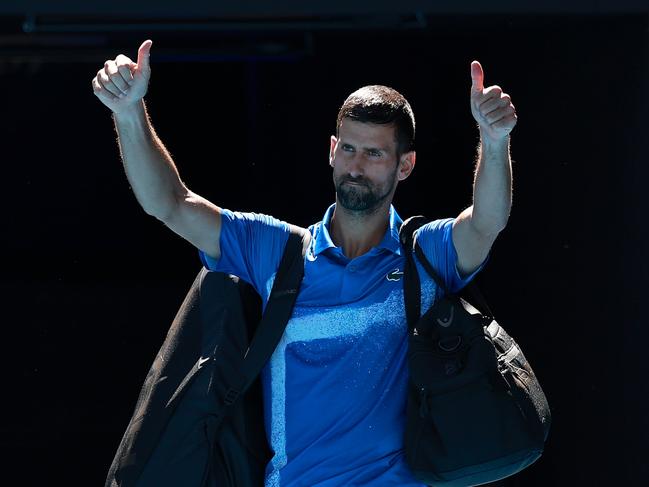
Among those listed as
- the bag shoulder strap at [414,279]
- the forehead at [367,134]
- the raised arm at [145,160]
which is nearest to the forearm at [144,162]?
the raised arm at [145,160]

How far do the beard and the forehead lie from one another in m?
0.08

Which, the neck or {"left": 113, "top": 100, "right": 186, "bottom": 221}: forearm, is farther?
the neck

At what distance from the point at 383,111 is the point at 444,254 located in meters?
0.35

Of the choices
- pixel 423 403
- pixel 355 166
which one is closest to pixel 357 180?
pixel 355 166

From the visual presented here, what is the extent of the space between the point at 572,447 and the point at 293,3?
72.0 inches

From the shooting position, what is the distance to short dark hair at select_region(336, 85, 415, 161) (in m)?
2.78

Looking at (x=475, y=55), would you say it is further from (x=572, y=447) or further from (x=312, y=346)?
(x=312, y=346)

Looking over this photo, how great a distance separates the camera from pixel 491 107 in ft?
8.27

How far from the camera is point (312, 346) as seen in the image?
8.82 feet

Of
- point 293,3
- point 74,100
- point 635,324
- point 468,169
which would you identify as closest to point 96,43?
point 74,100

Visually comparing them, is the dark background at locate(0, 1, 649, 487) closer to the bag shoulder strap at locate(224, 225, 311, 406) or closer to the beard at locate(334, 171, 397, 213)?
the beard at locate(334, 171, 397, 213)

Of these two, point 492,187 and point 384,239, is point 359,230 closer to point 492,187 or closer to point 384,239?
point 384,239

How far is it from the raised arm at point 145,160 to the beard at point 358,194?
278 mm

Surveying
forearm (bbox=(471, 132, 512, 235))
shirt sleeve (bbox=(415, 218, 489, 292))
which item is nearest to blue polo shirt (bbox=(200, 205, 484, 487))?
shirt sleeve (bbox=(415, 218, 489, 292))
